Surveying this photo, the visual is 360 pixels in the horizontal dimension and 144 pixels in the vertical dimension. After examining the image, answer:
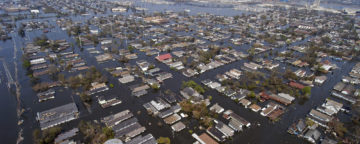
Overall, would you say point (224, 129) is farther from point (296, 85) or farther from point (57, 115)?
point (57, 115)

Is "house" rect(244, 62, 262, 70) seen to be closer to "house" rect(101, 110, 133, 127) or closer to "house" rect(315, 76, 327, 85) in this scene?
"house" rect(315, 76, 327, 85)

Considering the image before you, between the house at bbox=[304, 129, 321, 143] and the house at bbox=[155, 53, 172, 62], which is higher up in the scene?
the house at bbox=[155, 53, 172, 62]

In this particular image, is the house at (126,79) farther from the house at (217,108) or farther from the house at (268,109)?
the house at (268,109)

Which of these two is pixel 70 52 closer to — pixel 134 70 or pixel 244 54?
pixel 134 70

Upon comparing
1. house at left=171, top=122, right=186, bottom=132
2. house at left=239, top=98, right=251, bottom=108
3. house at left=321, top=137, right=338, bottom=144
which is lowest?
house at left=321, top=137, right=338, bottom=144

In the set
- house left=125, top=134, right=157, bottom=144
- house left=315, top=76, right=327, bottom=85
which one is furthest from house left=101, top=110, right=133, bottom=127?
house left=315, top=76, right=327, bottom=85

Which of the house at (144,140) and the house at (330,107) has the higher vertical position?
the house at (330,107)

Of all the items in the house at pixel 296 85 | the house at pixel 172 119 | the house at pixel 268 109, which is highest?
the house at pixel 296 85

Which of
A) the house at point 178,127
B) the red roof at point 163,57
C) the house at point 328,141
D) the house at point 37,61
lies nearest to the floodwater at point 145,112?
the house at point 178,127

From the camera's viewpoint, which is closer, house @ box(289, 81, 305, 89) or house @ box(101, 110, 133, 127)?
house @ box(101, 110, 133, 127)

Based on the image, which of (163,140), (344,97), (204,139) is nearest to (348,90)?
(344,97)

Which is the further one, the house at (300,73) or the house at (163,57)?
the house at (163,57)
